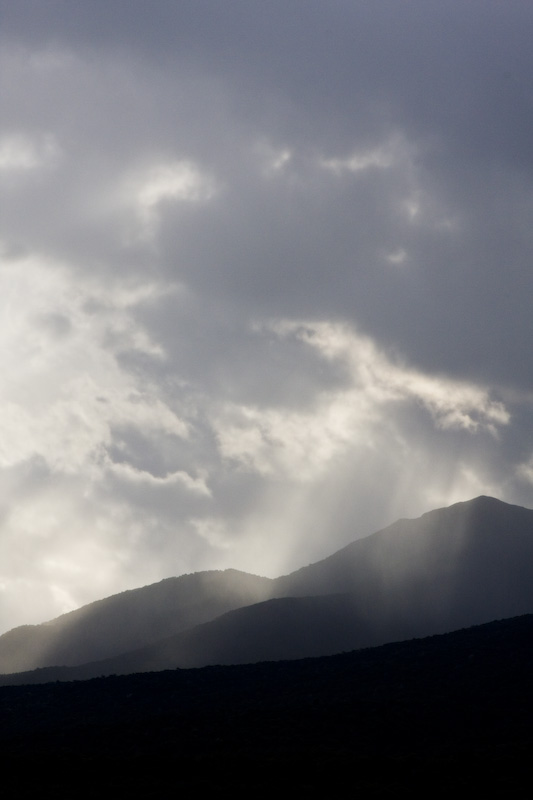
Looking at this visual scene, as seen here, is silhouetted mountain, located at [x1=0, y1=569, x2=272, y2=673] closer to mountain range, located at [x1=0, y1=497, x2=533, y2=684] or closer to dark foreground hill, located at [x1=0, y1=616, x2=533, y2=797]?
mountain range, located at [x1=0, y1=497, x2=533, y2=684]

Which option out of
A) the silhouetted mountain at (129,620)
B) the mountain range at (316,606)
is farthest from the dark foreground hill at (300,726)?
the silhouetted mountain at (129,620)

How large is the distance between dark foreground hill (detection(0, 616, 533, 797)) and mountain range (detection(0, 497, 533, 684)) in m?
28.4

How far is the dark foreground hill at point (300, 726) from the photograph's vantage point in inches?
1336

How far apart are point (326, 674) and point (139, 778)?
21.2 meters

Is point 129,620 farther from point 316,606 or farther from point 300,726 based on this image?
point 300,726

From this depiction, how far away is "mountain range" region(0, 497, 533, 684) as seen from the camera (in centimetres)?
8719

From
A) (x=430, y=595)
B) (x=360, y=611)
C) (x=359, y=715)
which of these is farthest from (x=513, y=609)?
(x=359, y=715)

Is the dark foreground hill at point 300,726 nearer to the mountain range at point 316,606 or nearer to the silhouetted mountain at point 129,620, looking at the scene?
the mountain range at point 316,606

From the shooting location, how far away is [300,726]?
142ft

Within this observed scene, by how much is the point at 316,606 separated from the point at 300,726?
52.3m

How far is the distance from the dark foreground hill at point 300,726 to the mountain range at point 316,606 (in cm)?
2836

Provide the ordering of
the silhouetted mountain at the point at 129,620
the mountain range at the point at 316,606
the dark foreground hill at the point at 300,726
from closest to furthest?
the dark foreground hill at the point at 300,726 < the mountain range at the point at 316,606 < the silhouetted mountain at the point at 129,620

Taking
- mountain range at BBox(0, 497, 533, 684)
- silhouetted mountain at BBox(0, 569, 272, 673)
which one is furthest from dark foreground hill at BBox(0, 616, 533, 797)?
silhouetted mountain at BBox(0, 569, 272, 673)

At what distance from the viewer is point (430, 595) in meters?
99.3
